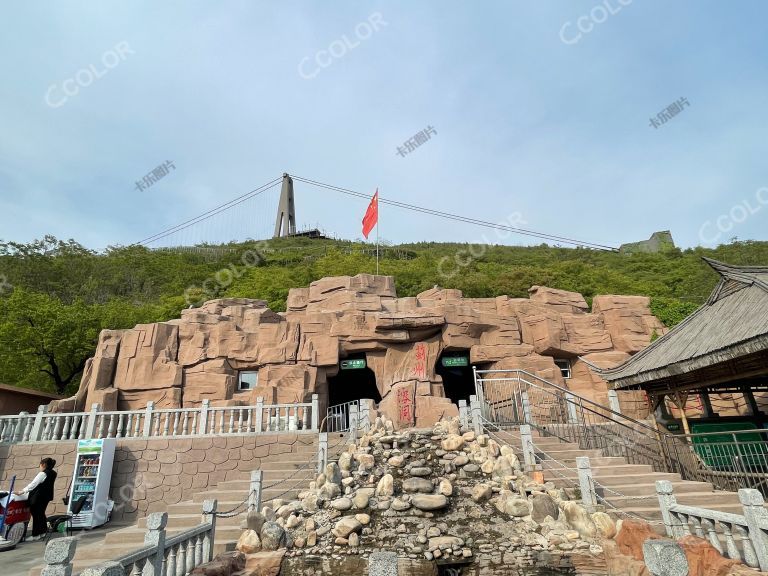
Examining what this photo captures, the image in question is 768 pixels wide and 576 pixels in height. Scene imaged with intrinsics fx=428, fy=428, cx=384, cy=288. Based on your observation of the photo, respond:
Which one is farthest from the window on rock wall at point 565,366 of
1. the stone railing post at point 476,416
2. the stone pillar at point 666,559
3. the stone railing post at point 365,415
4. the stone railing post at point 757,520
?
the stone pillar at point 666,559

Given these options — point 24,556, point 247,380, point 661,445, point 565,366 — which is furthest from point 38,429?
point 565,366

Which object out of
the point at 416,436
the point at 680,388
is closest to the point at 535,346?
the point at 680,388

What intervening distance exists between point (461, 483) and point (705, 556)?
4.19 meters

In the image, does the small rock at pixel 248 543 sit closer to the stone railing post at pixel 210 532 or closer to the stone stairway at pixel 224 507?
the stone stairway at pixel 224 507

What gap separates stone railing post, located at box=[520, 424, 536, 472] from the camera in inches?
317

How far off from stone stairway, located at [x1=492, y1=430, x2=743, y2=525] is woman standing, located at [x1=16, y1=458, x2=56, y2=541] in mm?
8748

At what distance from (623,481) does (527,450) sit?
1.69 metres

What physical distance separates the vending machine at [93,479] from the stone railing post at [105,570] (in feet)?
23.5

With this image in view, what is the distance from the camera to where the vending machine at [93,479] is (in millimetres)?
9105

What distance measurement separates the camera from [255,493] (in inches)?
283

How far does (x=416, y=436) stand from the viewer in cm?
966

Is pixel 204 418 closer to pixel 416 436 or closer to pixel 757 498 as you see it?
pixel 416 436

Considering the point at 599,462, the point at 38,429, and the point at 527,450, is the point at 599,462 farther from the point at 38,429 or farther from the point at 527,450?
the point at 38,429

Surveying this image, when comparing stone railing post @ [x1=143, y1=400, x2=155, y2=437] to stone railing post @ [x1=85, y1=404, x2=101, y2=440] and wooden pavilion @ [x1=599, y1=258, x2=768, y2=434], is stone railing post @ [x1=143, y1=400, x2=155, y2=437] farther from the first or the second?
wooden pavilion @ [x1=599, y1=258, x2=768, y2=434]
